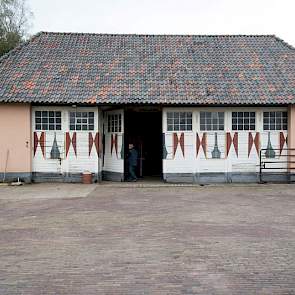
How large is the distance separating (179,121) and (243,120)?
2.59m

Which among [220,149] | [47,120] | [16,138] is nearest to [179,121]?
[220,149]

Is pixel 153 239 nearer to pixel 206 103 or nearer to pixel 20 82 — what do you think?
pixel 206 103

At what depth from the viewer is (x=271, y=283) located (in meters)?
6.49

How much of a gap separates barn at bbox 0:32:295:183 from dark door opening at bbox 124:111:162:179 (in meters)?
2.61

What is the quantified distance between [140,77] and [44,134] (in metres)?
4.53

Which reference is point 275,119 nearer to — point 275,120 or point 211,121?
point 275,120

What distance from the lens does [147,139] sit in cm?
2452

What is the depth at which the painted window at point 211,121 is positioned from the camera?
65.1ft

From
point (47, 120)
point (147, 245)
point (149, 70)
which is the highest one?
point (149, 70)

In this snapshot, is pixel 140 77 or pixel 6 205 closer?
pixel 6 205

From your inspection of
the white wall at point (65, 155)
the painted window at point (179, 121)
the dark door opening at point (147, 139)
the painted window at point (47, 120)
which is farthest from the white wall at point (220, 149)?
the painted window at point (47, 120)

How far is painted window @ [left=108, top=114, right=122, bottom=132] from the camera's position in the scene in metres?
20.3

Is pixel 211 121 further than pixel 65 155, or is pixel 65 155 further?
pixel 211 121

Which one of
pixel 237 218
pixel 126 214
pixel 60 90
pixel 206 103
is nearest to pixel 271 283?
pixel 237 218
